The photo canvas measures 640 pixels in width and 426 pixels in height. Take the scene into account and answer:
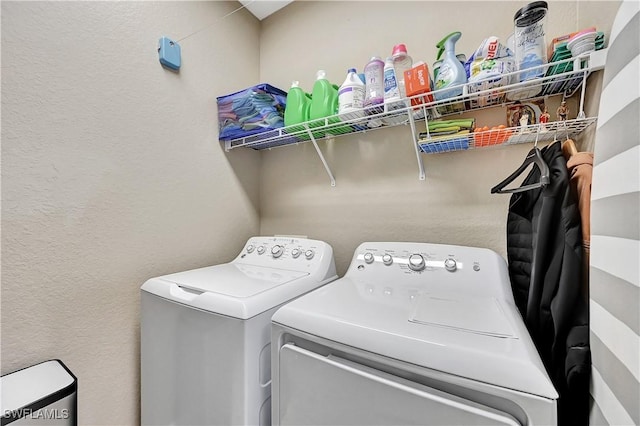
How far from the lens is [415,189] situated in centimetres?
147

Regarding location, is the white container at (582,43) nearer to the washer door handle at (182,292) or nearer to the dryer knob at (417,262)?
the dryer knob at (417,262)

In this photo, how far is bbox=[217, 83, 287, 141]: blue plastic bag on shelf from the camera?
1.54 meters

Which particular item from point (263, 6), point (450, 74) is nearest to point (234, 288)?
point (450, 74)

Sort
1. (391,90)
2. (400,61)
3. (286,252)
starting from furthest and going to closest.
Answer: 1. (286,252)
2. (400,61)
3. (391,90)

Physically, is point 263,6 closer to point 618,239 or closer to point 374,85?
point 374,85

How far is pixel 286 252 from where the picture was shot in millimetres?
1474

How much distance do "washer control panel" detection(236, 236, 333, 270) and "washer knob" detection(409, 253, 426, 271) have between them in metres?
0.43

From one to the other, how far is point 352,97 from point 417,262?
0.82 metres

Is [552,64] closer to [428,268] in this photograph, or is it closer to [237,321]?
[428,268]

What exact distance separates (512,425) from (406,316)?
31 centimetres

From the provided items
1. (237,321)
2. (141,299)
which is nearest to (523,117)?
(237,321)

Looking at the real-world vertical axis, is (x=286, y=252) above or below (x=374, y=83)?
below

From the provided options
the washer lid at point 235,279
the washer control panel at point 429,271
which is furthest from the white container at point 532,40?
the washer lid at point 235,279

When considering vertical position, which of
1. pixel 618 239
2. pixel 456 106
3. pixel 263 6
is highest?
pixel 263 6
